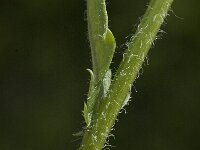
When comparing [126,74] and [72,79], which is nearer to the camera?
[126,74]

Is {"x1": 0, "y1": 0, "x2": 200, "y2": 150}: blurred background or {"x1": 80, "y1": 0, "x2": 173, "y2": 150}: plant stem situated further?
{"x1": 0, "y1": 0, "x2": 200, "y2": 150}: blurred background

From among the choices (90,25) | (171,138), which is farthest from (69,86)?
(90,25)

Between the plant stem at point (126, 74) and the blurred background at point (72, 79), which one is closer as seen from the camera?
the plant stem at point (126, 74)

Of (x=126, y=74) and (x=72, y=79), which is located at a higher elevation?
(x=126, y=74)

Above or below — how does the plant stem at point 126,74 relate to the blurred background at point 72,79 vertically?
above
